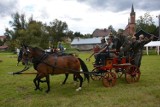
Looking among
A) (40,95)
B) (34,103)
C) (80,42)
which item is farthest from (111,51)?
(80,42)

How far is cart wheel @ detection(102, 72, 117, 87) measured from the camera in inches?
430

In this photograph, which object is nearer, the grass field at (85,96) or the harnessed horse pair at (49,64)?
the grass field at (85,96)

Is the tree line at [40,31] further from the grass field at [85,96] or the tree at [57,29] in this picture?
the grass field at [85,96]

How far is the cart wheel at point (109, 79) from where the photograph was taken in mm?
10914

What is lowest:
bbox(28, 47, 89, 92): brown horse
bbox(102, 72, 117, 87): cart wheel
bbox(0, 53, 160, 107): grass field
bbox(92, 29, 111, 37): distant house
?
bbox(0, 53, 160, 107): grass field

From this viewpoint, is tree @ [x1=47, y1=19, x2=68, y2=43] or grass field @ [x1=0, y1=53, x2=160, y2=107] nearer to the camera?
grass field @ [x1=0, y1=53, x2=160, y2=107]

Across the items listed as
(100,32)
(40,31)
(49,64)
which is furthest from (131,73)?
(100,32)

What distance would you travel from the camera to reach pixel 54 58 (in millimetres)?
10320

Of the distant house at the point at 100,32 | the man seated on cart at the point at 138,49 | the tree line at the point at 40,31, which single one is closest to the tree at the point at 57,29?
the tree line at the point at 40,31

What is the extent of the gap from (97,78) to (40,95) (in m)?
4.06

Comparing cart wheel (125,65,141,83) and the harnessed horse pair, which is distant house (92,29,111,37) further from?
the harnessed horse pair

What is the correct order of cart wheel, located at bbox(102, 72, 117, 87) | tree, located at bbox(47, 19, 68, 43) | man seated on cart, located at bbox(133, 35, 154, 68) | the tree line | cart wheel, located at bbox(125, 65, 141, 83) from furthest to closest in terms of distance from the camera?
1. tree, located at bbox(47, 19, 68, 43)
2. the tree line
3. man seated on cart, located at bbox(133, 35, 154, 68)
4. cart wheel, located at bbox(125, 65, 141, 83)
5. cart wheel, located at bbox(102, 72, 117, 87)

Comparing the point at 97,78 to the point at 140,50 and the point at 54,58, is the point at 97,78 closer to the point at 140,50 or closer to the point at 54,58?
the point at 140,50

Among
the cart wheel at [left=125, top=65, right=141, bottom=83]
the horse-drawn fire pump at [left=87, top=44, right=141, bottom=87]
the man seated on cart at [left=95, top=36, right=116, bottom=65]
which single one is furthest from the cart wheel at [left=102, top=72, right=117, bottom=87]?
the cart wheel at [left=125, top=65, right=141, bottom=83]
